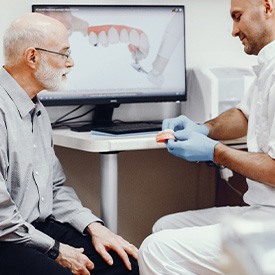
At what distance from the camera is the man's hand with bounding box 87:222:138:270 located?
5.66 ft

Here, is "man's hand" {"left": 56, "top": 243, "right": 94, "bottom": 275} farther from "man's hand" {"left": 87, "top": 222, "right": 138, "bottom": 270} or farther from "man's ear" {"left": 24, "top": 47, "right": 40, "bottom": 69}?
"man's ear" {"left": 24, "top": 47, "right": 40, "bottom": 69}

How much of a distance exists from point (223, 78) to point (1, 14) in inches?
38.6

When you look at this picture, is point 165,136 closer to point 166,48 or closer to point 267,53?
point 267,53

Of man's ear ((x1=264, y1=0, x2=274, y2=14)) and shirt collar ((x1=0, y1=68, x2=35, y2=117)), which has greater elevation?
man's ear ((x1=264, y1=0, x2=274, y2=14))

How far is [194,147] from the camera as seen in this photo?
1.70 meters

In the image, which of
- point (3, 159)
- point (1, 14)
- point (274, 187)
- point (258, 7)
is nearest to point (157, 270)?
point (274, 187)

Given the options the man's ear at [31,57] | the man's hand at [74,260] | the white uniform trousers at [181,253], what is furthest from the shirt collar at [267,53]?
the man's hand at [74,260]

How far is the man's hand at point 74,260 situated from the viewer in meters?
1.64

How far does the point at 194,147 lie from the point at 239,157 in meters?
0.14

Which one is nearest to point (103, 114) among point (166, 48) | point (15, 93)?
point (166, 48)

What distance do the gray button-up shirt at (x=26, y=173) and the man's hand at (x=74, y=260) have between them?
0.19 ft

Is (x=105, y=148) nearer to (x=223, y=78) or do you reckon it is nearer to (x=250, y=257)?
(x=223, y=78)

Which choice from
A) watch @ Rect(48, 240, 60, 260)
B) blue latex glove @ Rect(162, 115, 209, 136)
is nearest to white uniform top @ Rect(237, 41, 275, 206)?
blue latex glove @ Rect(162, 115, 209, 136)

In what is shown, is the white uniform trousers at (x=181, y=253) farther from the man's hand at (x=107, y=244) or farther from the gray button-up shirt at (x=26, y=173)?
the gray button-up shirt at (x=26, y=173)
